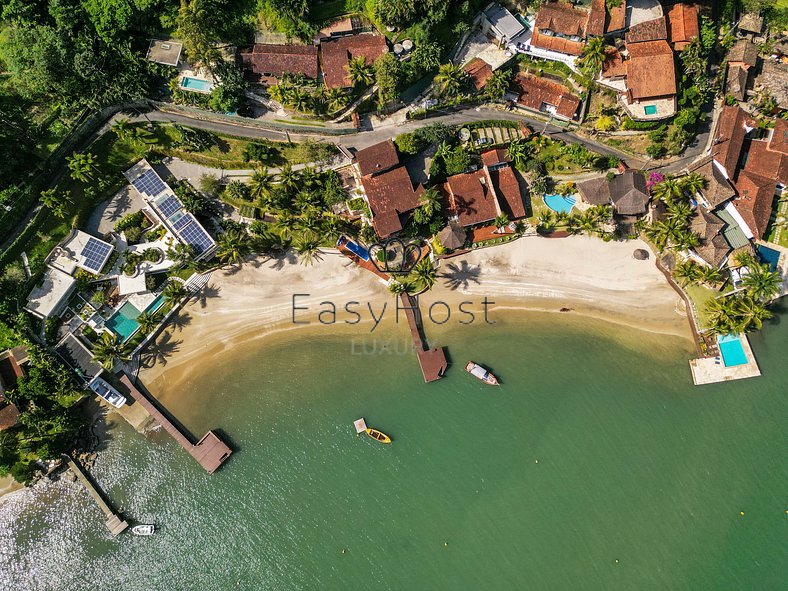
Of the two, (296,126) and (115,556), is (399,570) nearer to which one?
(115,556)

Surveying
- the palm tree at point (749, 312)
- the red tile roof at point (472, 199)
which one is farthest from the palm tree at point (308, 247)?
the palm tree at point (749, 312)

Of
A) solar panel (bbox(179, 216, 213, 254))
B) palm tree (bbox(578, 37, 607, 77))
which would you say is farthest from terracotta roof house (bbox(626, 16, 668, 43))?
solar panel (bbox(179, 216, 213, 254))

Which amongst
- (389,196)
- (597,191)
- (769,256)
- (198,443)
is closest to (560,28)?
(597,191)

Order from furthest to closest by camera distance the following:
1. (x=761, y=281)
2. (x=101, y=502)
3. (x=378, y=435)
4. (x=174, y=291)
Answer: (x=378, y=435)
(x=101, y=502)
(x=174, y=291)
(x=761, y=281)

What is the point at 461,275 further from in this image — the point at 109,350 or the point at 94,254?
the point at 94,254

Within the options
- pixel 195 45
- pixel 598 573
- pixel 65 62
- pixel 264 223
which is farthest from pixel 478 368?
pixel 65 62

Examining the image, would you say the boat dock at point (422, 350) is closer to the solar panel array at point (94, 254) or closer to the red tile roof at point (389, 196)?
the red tile roof at point (389, 196)

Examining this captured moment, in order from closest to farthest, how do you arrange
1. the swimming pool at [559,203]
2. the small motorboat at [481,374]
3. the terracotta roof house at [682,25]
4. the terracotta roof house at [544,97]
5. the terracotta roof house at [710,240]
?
the terracotta roof house at [710,240], the terracotta roof house at [682,25], the small motorboat at [481,374], the terracotta roof house at [544,97], the swimming pool at [559,203]

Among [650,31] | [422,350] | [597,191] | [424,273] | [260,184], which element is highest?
[260,184]
